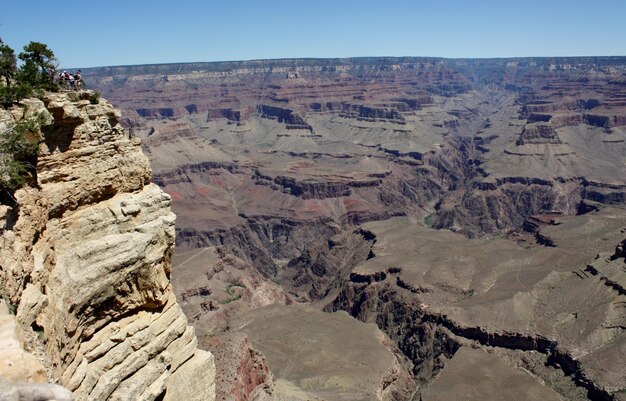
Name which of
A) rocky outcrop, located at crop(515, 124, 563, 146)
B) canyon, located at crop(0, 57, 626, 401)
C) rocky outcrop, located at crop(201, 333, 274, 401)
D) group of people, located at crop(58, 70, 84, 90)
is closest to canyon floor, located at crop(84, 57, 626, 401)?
rocky outcrop, located at crop(201, 333, 274, 401)

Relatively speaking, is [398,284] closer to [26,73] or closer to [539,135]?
[26,73]

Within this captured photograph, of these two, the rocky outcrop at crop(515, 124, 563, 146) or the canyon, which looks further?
the rocky outcrop at crop(515, 124, 563, 146)

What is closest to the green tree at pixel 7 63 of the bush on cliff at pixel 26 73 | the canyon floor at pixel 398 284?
the bush on cliff at pixel 26 73

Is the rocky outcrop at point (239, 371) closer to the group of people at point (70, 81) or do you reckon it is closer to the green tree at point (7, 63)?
the group of people at point (70, 81)

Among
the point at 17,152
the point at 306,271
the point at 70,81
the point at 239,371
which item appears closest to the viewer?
the point at 17,152

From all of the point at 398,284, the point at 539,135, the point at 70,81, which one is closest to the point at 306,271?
the point at 398,284

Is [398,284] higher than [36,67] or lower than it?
lower

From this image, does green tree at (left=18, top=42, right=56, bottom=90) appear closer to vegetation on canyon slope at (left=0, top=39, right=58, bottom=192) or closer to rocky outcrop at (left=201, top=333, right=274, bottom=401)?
vegetation on canyon slope at (left=0, top=39, right=58, bottom=192)
